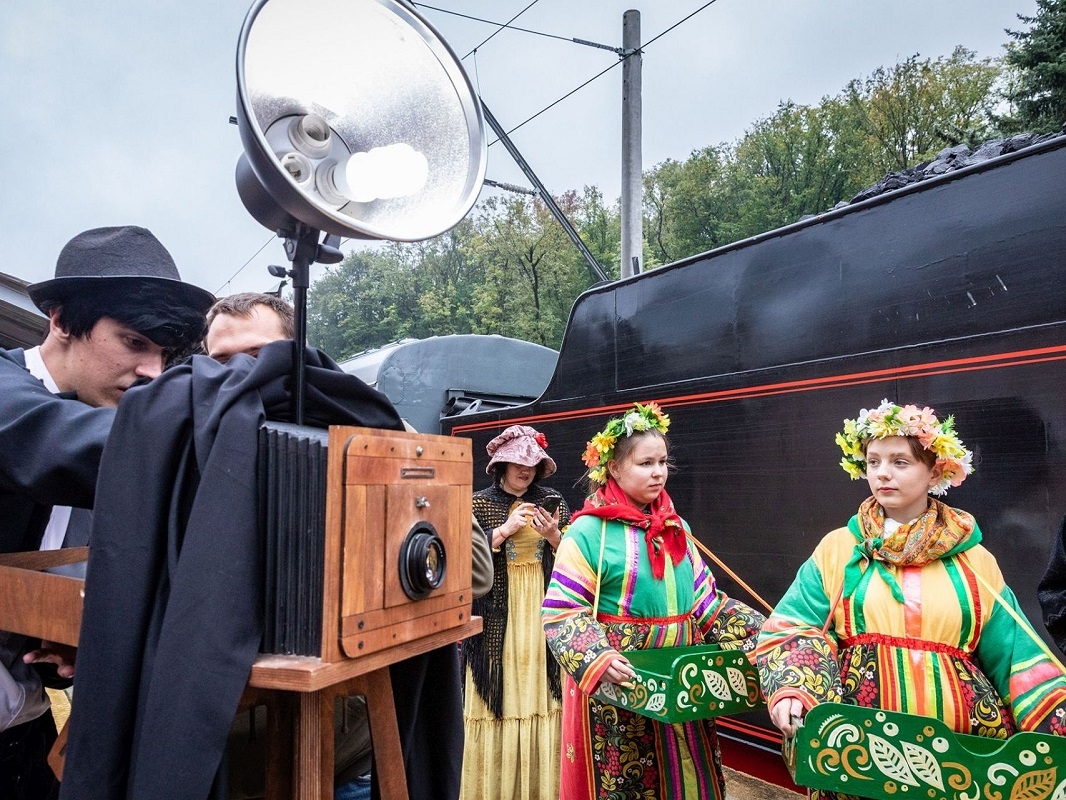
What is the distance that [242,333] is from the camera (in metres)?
1.51

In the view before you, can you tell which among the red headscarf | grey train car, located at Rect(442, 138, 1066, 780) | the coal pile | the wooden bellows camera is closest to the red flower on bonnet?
grey train car, located at Rect(442, 138, 1066, 780)

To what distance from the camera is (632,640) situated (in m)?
2.31

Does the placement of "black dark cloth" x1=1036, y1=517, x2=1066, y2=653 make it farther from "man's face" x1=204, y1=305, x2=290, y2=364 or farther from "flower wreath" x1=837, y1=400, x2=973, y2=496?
"man's face" x1=204, y1=305, x2=290, y2=364

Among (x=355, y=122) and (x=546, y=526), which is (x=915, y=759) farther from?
(x=546, y=526)

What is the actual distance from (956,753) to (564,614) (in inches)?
43.3

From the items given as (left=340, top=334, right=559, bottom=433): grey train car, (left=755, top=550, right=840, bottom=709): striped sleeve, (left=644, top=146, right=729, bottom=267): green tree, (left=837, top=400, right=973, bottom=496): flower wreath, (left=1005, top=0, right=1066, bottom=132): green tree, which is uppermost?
(left=644, top=146, right=729, bottom=267): green tree

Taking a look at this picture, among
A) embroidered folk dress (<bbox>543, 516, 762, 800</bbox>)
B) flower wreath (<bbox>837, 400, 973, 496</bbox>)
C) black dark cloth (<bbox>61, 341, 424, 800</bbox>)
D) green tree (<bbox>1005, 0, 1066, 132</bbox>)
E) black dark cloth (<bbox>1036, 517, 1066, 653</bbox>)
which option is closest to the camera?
black dark cloth (<bbox>61, 341, 424, 800</bbox>)

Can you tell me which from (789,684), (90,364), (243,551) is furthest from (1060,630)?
(90,364)

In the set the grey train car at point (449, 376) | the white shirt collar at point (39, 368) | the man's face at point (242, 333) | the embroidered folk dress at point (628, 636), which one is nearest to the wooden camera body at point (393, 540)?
the man's face at point (242, 333)

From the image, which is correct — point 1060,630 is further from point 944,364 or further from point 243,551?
point 243,551

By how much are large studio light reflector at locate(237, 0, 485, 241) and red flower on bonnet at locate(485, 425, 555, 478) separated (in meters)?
2.62

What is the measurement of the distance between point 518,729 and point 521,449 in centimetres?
137

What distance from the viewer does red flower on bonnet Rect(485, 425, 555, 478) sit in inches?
152

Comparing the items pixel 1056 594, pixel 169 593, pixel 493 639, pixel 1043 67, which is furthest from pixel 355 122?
pixel 1043 67
